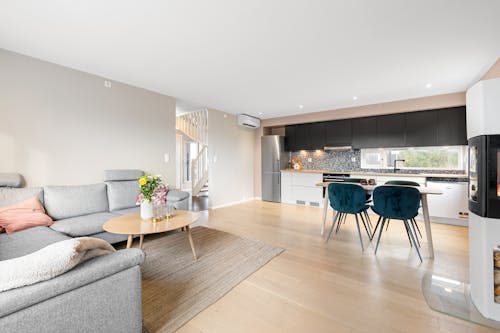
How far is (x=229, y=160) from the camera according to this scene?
18.7 ft

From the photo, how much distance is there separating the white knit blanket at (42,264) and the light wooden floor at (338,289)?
2.98 ft

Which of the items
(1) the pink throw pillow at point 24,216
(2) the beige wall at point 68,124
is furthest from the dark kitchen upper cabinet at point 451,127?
(1) the pink throw pillow at point 24,216

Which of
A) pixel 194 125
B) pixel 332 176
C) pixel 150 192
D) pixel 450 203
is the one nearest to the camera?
pixel 150 192

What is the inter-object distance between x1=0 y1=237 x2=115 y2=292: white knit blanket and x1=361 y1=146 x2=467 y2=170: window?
5.58m

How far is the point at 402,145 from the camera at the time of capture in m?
4.50

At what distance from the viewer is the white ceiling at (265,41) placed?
1.82 m

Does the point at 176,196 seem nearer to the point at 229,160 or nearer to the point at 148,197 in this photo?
the point at 148,197

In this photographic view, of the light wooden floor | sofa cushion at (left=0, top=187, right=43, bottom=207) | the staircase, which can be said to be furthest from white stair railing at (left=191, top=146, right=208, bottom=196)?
sofa cushion at (left=0, top=187, right=43, bottom=207)

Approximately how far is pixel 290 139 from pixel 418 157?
303cm

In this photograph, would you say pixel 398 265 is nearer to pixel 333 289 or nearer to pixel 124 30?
pixel 333 289

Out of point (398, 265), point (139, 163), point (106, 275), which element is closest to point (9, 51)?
point (139, 163)

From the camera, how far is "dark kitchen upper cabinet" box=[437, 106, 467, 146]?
3.94 meters

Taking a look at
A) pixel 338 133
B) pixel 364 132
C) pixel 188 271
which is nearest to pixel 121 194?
pixel 188 271

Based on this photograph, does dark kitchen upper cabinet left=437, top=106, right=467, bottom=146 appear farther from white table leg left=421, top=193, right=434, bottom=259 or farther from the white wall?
the white wall
